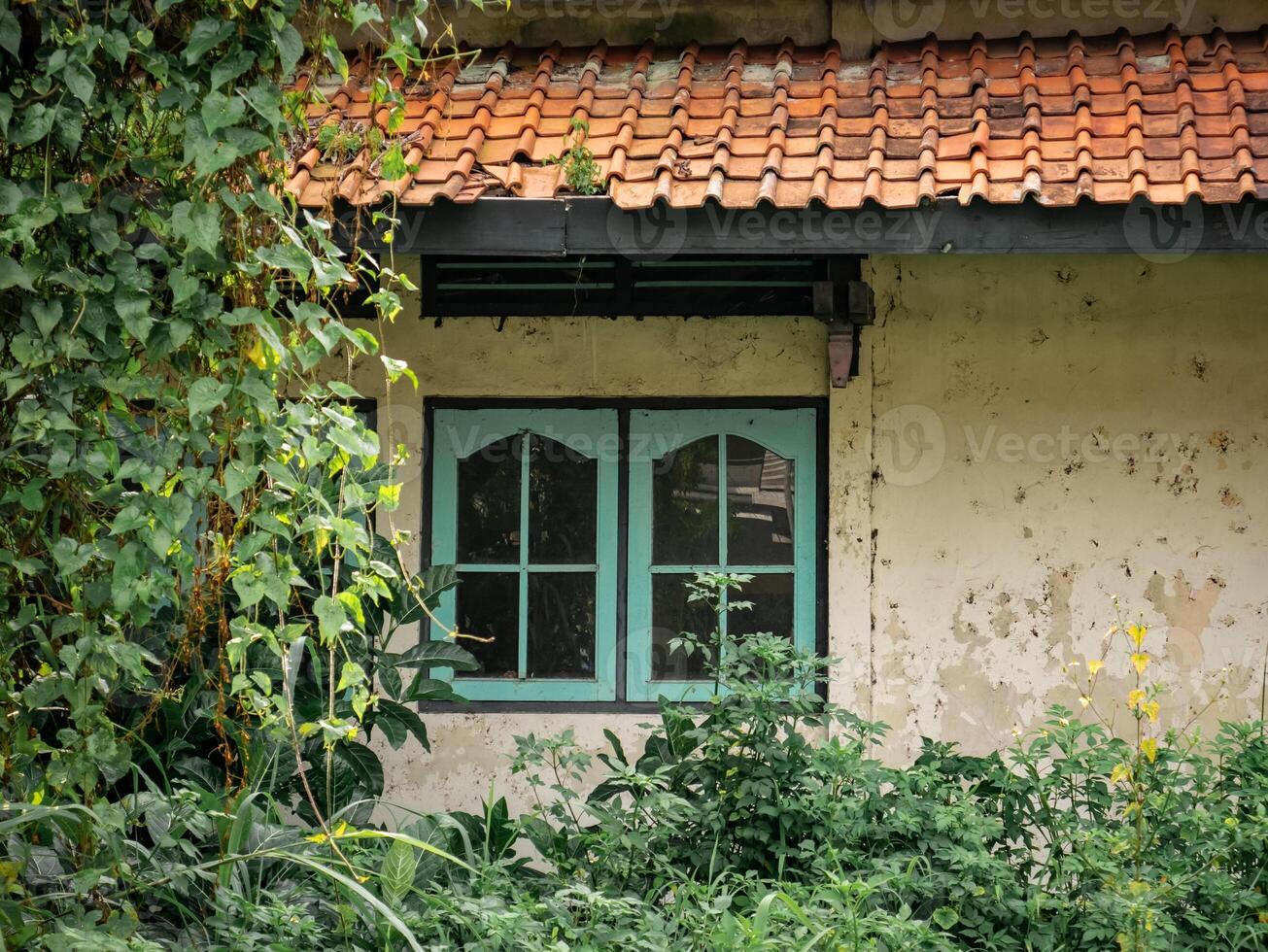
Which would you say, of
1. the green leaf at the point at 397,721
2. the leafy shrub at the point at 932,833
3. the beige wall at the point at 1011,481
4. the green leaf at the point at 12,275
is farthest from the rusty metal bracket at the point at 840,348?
the green leaf at the point at 12,275

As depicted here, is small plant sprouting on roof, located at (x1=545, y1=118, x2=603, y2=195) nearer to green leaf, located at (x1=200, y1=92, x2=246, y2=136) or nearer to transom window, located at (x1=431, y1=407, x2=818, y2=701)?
transom window, located at (x1=431, y1=407, x2=818, y2=701)

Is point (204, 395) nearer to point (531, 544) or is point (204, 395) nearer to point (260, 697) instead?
point (260, 697)

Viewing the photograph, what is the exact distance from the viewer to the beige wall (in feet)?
16.4

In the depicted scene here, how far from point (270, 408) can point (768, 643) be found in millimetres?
1709

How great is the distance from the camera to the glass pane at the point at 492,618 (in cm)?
522

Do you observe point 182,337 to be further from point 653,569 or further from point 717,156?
point 653,569

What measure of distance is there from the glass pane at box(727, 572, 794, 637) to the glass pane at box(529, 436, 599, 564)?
26.9 inches

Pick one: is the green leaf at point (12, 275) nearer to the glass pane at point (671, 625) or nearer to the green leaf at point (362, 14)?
the green leaf at point (362, 14)

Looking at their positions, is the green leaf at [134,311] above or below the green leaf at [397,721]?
above

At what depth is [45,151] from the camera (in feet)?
8.49

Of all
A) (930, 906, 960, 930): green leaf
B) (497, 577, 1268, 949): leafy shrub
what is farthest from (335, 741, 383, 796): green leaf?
(930, 906, 960, 930): green leaf

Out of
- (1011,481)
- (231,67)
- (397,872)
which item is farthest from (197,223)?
(1011,481)

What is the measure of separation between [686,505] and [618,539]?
31cm

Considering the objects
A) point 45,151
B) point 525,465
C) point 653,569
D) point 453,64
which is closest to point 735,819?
point 653,569
